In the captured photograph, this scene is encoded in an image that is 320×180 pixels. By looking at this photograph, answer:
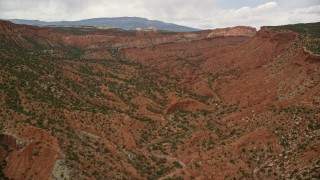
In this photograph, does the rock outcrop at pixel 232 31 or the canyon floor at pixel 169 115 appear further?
the rock outcrop at pixel 232 31

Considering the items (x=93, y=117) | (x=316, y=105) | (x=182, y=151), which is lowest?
(x=182, y=151)

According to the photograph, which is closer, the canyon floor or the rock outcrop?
the canyon floor

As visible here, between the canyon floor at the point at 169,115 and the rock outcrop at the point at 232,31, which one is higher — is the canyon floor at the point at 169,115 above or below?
below

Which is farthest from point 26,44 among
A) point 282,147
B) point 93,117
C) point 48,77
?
point 282,147

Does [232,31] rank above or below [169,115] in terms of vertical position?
above

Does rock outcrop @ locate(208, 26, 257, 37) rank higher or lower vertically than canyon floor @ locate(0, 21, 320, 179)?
higher

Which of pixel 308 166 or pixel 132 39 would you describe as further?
pixel 132 39

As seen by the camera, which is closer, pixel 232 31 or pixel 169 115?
pixel 169 115

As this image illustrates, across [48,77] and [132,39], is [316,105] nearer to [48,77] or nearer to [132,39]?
[48,77]
